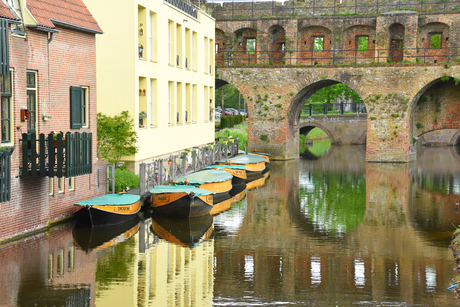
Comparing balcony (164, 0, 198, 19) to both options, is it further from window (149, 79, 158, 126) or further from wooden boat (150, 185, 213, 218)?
wooden boat (150, 185, 213, 218)

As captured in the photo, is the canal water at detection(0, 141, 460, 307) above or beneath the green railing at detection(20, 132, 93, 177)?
beneath

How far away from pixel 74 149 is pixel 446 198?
47.7 feet

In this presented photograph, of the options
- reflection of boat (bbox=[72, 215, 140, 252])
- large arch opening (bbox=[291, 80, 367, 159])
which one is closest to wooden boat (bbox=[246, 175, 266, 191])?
reflection of boat (bbox=[72, 215, 140, 252])

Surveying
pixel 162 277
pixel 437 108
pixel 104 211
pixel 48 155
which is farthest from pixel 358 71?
pixel 162 277

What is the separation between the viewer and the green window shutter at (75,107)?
16.6 m

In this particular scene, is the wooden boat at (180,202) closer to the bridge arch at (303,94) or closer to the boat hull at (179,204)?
the boat hull at (179,204)

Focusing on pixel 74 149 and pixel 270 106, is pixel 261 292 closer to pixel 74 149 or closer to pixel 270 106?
pixel 74 149

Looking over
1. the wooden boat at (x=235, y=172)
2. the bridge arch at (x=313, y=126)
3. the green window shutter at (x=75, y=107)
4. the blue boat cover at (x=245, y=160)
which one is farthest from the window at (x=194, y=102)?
Result: the bridge arch at (x=313, y=126)

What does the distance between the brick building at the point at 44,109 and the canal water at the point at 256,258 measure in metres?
0.87

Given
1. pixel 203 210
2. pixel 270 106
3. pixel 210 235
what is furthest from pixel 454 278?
pixel 270 106

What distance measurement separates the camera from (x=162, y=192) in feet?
60.0

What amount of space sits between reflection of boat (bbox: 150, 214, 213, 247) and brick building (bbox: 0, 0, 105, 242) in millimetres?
2284

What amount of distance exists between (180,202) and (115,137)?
12.8ft

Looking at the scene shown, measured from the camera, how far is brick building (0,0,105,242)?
540 inches
